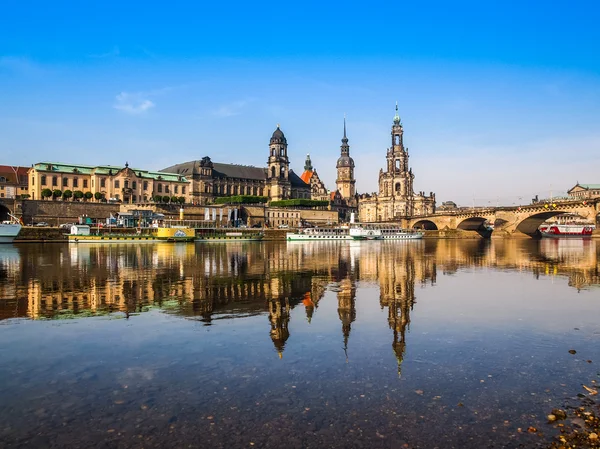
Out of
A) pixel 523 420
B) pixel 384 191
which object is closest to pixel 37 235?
pixel 523 420

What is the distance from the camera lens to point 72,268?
27844 mm

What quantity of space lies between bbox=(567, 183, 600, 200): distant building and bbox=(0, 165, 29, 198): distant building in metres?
167

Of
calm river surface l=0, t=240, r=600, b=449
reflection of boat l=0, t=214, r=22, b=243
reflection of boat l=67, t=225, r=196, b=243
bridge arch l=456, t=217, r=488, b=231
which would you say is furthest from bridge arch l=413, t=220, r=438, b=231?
calm river surface l=0, t=240, r=600, b=449

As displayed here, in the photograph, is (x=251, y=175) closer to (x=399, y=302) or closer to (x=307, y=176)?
(x=307, y=176)

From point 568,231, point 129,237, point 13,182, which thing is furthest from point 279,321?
point 568,231

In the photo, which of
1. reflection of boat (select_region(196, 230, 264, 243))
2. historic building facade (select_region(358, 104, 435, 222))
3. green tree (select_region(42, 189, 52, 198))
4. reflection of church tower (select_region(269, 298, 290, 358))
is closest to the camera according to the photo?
reflection of church tower (select_region(269, 298, 290, 358))

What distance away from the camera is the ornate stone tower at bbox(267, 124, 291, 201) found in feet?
437

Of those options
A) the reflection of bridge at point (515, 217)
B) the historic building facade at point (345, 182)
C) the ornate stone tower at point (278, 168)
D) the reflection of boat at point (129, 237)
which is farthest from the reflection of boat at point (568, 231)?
the reflection of boat at point (129, 237)

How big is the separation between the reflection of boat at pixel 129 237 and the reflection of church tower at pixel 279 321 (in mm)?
51558

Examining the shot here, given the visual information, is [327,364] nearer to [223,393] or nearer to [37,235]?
[223,393]

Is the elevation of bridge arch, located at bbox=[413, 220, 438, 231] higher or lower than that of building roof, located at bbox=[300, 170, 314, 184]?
lower

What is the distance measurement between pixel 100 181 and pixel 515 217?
82912 millimetres

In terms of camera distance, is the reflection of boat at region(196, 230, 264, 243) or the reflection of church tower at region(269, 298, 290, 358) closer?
the reflection of church tower at region(269, 298, 290, 358)

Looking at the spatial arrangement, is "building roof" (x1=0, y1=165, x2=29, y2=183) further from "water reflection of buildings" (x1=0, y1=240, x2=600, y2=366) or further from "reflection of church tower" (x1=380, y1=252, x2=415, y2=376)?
"reflection of church tower" (x1=380, y1=252, x2=415, y2=376)
